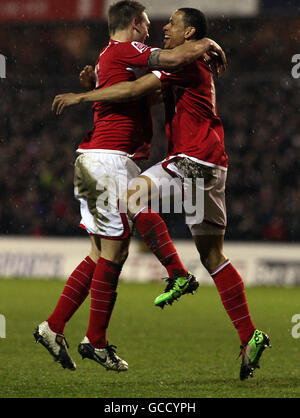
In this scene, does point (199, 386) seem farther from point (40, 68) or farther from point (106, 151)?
point (40, 68)

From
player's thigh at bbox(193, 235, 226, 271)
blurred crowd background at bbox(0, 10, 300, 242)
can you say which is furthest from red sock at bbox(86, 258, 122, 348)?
blurred crowd background at bbox(0, 10, 300, 242)

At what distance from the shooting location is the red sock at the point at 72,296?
16.0 feet

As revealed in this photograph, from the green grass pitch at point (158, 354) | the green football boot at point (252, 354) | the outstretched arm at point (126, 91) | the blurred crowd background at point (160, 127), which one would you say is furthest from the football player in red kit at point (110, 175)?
the blurred crowd background at point (160, 127)

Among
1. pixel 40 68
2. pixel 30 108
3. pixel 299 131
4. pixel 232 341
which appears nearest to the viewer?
pixel 232 341

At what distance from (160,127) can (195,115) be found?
11.3 metres

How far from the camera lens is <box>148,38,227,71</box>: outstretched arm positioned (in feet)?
14.8

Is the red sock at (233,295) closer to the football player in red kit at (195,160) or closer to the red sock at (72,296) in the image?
the football player in red kit at (195,160)

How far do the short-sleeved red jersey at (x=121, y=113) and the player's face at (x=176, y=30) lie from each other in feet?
0.56

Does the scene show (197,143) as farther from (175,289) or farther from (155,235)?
(175,289)

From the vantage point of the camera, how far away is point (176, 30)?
477 cm

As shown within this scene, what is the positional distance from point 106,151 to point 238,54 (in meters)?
13.6

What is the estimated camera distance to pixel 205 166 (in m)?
4.68

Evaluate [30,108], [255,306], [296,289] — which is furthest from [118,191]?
[30,108]

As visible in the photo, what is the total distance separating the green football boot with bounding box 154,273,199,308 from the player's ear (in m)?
1.37
